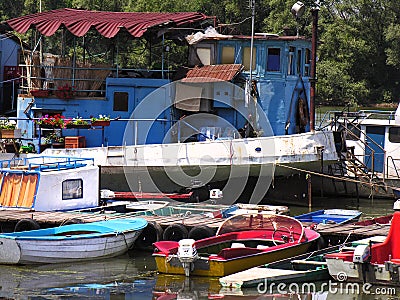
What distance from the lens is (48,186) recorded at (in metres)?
23.1

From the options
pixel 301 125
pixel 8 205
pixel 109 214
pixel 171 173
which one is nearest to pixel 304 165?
pixel 301 125

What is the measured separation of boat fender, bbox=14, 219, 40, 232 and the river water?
1.73m

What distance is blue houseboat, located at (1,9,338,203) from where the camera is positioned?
93.2 feet

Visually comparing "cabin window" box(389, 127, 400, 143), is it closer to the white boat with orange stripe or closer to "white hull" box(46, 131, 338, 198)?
"white hull" box(46, 131, 338, 198)

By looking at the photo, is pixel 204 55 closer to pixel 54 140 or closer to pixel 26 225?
pixel 54 140

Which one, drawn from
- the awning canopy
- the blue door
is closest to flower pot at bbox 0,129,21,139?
the awning canopy

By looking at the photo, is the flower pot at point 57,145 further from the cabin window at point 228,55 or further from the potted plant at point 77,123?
the cabin window at point 228,55

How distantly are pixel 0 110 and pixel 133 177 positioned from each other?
6873 millimetres

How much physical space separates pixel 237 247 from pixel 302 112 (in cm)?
1093

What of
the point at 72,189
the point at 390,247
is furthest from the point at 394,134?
the point at 390,247

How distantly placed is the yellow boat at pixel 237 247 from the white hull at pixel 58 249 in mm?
1640

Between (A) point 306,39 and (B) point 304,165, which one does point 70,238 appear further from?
(A) point 306,39

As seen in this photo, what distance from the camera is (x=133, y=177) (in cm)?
2892

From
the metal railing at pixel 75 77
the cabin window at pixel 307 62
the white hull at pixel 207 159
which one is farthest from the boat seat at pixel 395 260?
the metal railing at pixel 75 77
